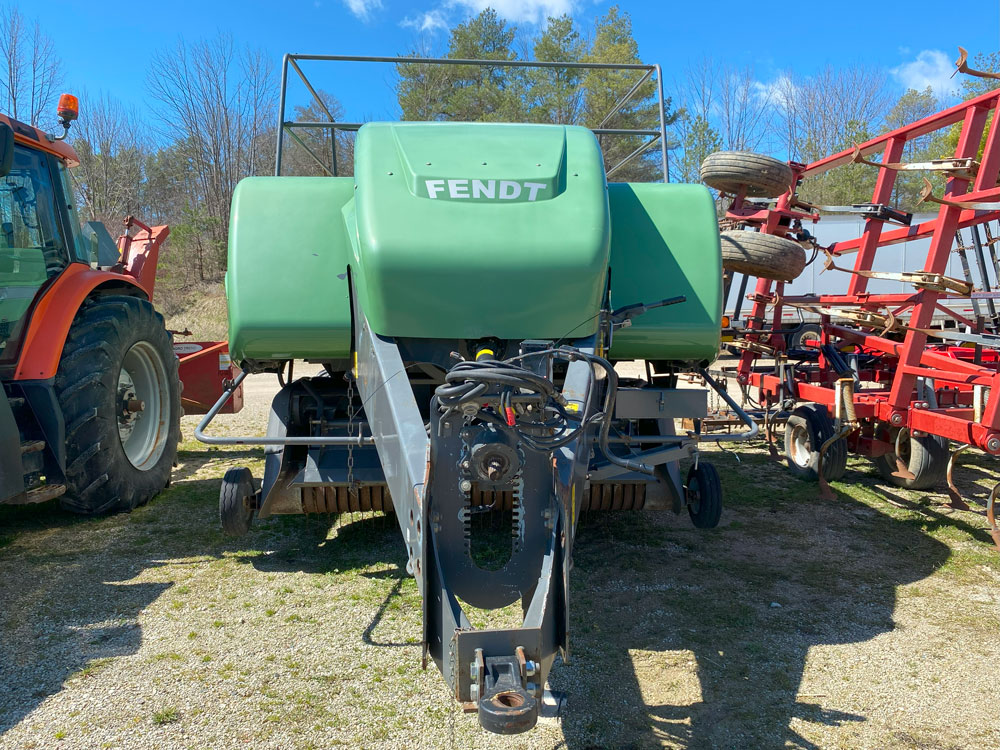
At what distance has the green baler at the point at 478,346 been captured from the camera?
2.43m

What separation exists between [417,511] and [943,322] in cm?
1593

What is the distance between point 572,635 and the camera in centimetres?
336

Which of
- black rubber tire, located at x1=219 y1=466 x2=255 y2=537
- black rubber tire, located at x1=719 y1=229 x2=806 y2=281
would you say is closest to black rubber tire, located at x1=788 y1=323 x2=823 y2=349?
black rubber tire, located at x1=719 y1=229 x2=806 y2=281

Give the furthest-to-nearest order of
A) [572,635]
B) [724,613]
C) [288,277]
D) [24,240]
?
[24,240] < [288,277] < [724,613] < [572,635]

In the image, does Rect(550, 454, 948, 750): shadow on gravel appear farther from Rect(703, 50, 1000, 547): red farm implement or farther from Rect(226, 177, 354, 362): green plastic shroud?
Rect(226, 177, 354, 362): green plastic shroud

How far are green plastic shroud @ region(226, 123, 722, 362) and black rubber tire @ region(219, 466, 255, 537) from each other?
621 millimetres

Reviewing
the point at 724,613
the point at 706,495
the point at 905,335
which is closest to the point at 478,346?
the point at 706,495

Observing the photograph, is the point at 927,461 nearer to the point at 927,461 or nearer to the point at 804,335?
the point at 927,461

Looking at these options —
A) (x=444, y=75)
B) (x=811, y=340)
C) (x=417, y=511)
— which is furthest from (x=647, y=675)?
(x=444, y=75)

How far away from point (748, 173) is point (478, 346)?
359 centimetres

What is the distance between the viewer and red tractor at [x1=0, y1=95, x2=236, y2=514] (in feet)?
14.1

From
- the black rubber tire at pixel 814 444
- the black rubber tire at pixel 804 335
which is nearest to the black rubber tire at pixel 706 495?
the black rubber tire at pixel 814 444

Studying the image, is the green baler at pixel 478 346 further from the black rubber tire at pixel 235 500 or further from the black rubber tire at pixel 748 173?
the black rubber tire at pixel 748 173

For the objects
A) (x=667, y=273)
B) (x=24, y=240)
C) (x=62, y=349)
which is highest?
(x=24, y=240)
